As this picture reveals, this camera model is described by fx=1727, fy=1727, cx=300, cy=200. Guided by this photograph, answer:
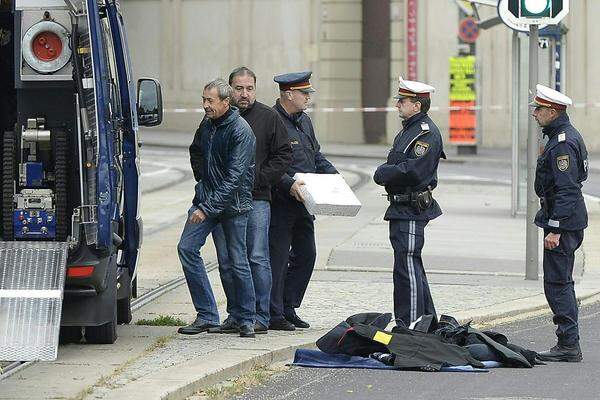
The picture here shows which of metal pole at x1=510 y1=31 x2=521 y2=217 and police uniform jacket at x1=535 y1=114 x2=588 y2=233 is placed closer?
police uniform jacket at x1=535 y1=114 x2=588 y2=233

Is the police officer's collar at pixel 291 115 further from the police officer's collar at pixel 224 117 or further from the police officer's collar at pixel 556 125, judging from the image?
the police officer's collar at pixel 556 125

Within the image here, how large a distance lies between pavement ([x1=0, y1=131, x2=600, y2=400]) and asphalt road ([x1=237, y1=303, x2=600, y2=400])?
385 millimetres

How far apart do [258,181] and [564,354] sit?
221 centimetres

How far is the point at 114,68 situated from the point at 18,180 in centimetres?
102

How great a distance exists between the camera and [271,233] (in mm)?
11414

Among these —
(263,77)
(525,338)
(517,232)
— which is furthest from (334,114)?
(525,338)

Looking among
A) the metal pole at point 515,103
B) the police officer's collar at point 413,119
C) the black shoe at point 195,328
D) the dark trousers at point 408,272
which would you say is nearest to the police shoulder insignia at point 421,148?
the police officer's collar at point 413,119

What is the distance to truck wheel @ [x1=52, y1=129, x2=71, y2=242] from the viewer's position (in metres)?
10.7

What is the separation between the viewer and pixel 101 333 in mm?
10438

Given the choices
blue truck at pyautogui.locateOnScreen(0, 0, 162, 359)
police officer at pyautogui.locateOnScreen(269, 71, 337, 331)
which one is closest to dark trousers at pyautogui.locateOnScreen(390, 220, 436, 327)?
police officer at pyautogui.locateOnScreen(269, 71, 337, 331)

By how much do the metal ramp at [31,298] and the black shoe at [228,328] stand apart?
1.20 m

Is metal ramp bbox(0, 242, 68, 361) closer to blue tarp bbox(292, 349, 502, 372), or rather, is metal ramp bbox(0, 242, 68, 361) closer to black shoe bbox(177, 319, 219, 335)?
black shoe bbox(177, 319, 219, 335)

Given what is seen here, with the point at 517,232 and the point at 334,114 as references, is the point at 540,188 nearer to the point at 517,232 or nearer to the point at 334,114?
the point at 517,232

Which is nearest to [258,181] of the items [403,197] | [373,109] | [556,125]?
[403,197]
